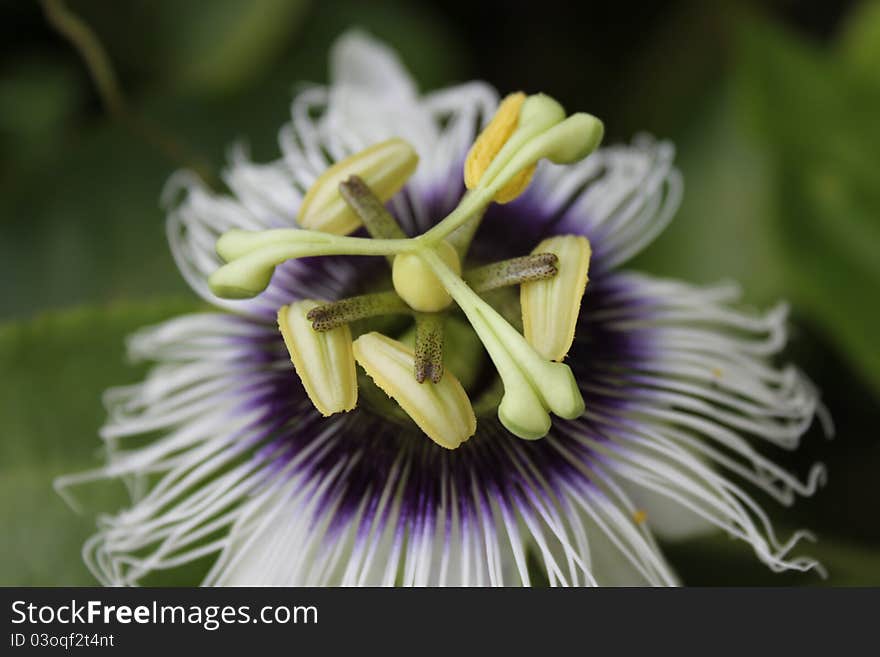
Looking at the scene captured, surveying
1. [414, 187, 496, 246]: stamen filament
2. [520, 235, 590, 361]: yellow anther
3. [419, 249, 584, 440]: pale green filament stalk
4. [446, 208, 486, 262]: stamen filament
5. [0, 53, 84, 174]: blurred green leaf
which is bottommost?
[419, 249, 584, 440]: pale green filament stalk

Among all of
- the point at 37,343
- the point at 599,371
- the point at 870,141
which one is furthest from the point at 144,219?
the point at 870,141

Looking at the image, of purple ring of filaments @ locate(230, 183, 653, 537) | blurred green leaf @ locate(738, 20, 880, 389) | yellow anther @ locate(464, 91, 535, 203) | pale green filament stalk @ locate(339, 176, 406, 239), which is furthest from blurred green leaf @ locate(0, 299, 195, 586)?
blurred green leaf @ locate(738, 20, 880, 389)

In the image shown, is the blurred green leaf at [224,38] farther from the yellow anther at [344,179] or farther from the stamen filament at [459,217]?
the stamen filament at [459,217]

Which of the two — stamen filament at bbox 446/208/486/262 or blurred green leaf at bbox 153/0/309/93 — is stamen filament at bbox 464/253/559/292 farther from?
blurred green leaf at bbox 153/0/309/93

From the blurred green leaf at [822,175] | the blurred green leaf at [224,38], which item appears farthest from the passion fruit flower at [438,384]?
the blurred green leaf at [224,38]

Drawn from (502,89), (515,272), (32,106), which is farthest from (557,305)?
(32,106)

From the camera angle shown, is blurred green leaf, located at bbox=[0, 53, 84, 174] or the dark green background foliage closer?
the dark green background foliage

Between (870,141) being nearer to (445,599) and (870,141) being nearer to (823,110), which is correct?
(823,110)

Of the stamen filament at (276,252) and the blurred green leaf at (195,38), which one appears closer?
the stamen filament at (276,252)
